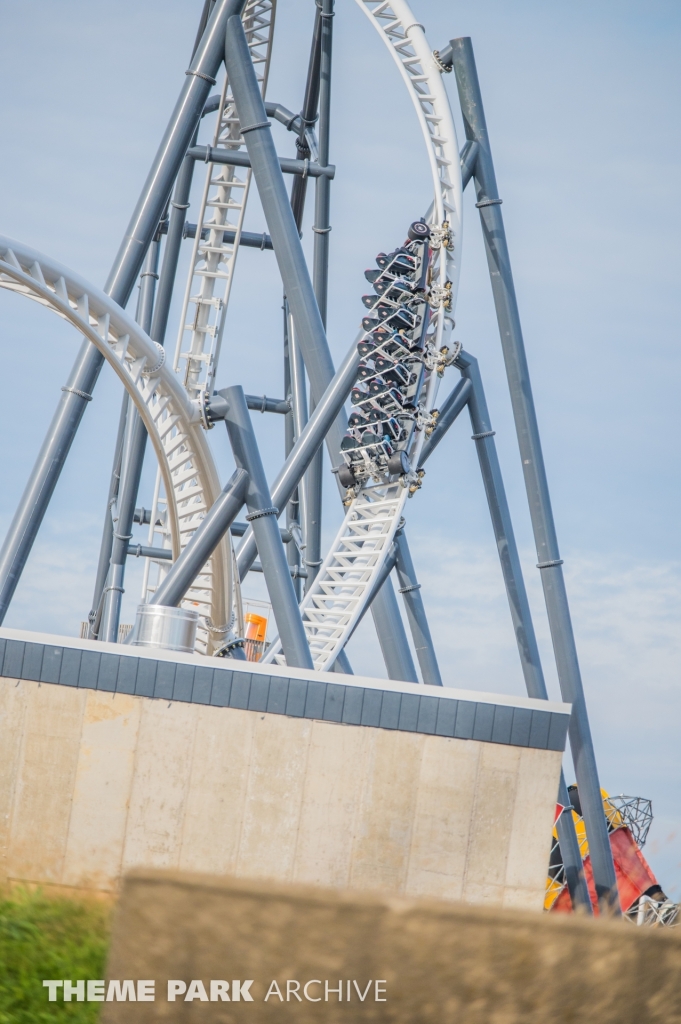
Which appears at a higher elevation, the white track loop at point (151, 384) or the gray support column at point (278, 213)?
the gray support column at point (278, 213)

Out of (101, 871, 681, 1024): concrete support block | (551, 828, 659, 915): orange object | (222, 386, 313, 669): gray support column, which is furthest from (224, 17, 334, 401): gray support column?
(551, 828, 659, 915): orange object

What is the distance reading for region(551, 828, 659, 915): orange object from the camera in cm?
1962

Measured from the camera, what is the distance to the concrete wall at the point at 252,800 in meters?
7.78

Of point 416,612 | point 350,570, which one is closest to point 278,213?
point 350,570

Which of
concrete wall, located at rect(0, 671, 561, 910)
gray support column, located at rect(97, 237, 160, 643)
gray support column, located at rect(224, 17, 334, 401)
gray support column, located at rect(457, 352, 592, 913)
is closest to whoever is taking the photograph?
concrete wall, located at rect(0, 671, 561, 910)

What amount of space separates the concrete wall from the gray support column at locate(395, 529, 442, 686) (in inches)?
273

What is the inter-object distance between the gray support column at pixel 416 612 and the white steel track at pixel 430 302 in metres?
0.60

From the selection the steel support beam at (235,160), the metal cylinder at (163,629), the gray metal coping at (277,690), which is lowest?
the gray metal coping at (277,690)

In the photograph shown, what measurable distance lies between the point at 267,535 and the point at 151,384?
239cm

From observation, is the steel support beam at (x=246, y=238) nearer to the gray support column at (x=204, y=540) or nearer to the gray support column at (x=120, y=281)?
the gray support column at (x=120, y=281)

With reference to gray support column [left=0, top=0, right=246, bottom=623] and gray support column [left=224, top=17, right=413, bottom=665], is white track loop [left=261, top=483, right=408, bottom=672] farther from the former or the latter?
gray support column [left=0, top=0, right=246, bottom=623]

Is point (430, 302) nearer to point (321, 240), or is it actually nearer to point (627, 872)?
point (321, 240)

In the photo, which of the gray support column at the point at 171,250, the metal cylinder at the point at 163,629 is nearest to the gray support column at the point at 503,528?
the gray support column at the point at 171,250

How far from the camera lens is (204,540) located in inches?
492
